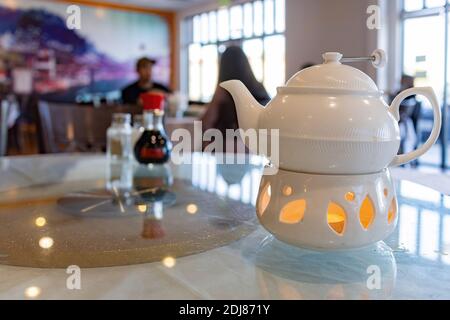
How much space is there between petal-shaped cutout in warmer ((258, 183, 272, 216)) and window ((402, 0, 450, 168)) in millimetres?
3166

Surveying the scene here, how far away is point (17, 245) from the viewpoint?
0.50 metres

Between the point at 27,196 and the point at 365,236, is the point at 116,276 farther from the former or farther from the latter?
the point at 27,196

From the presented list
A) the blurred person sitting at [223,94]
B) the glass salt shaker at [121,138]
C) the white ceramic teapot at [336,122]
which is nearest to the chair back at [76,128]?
the blurred person sitting at [223,94]

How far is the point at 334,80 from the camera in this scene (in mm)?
447

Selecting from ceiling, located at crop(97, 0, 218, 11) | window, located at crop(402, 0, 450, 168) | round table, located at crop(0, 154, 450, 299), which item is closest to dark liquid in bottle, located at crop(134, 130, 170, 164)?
round table, located at crop(0, 154, 450, 299)

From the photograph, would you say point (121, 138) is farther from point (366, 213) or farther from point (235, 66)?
point (366, 213)

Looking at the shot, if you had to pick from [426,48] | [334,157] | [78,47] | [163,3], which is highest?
[163,3]

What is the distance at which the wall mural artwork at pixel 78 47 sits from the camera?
686 centimetres

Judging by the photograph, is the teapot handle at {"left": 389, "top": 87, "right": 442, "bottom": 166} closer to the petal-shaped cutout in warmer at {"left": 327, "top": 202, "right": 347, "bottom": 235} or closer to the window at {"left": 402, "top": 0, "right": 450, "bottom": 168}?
the petal-shaped cutout in warmer at {"left": 327, "top": 202, "right": 347, "bottom": 235}

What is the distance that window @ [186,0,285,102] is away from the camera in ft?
19.7

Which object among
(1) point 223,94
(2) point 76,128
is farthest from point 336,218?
(2) point 76,128

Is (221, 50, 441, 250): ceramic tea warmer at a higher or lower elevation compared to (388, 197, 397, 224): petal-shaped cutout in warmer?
higher

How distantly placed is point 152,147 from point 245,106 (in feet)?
1.97

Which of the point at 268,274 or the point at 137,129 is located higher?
the point at 137,129
